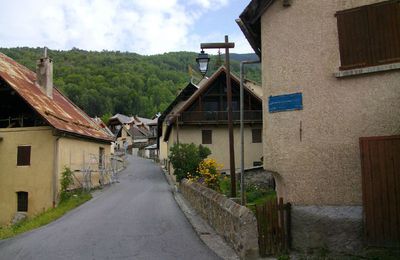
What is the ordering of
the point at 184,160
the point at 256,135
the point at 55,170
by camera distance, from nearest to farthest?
the point at 55,170 → the point at 184,160 → the point at 256,135

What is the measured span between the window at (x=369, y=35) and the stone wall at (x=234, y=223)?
12.1 ft

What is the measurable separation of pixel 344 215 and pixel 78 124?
22829 mm

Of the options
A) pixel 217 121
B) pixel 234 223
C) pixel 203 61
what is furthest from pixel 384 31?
pixel 217 121

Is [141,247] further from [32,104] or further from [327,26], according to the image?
[32,104]

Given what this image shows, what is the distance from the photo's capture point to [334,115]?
352 inches

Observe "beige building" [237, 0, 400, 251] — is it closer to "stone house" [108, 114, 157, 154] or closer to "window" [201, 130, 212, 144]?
"window" [201, 130, 212, 144]

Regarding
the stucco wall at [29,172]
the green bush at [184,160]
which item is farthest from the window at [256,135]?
the stucco wall at [29,172]

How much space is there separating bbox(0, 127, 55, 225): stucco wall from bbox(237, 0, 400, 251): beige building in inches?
666

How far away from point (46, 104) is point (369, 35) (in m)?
20.9

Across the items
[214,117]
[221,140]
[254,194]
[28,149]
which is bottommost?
[254,194]

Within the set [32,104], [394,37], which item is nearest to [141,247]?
[394,37]

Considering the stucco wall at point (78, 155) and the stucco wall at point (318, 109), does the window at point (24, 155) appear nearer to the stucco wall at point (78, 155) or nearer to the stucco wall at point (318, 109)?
the stucco wall at point (78, 155)

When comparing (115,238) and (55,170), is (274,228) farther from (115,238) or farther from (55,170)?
(55,170)

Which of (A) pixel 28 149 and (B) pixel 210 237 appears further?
(A) pixel 28 149
